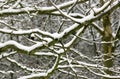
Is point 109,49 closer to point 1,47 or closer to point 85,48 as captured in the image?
point 1,47

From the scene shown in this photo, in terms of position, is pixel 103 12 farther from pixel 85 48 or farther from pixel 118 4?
pixel 85 48

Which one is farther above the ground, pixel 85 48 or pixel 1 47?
pixel 1 47

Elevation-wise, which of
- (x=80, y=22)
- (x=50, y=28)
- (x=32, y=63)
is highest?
(x=80, y=22)

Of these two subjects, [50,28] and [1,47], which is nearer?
[1,47]

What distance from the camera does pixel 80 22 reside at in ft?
9.16

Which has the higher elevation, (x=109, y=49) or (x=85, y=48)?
(x=109, y=49)

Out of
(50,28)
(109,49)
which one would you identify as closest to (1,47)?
(109,49)

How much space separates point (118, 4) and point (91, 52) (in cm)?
1086

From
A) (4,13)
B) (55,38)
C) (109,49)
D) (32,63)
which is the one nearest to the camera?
(55,38)

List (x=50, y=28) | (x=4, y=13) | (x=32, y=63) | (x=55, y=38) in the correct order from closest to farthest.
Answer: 1. (x=55, y=38)
2. (x=4, y=13)
3. (x=50, y=28)
4. (x=32, y=63)

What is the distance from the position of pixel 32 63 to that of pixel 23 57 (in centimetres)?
45

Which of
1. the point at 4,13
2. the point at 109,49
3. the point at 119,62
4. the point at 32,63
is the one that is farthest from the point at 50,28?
the point at 4,13

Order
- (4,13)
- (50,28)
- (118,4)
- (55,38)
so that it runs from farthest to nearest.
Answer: (50,28) < (4,13) < (118,4) < (55,38)

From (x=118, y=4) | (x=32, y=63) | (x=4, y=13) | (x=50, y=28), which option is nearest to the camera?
(x=118, y=4)
